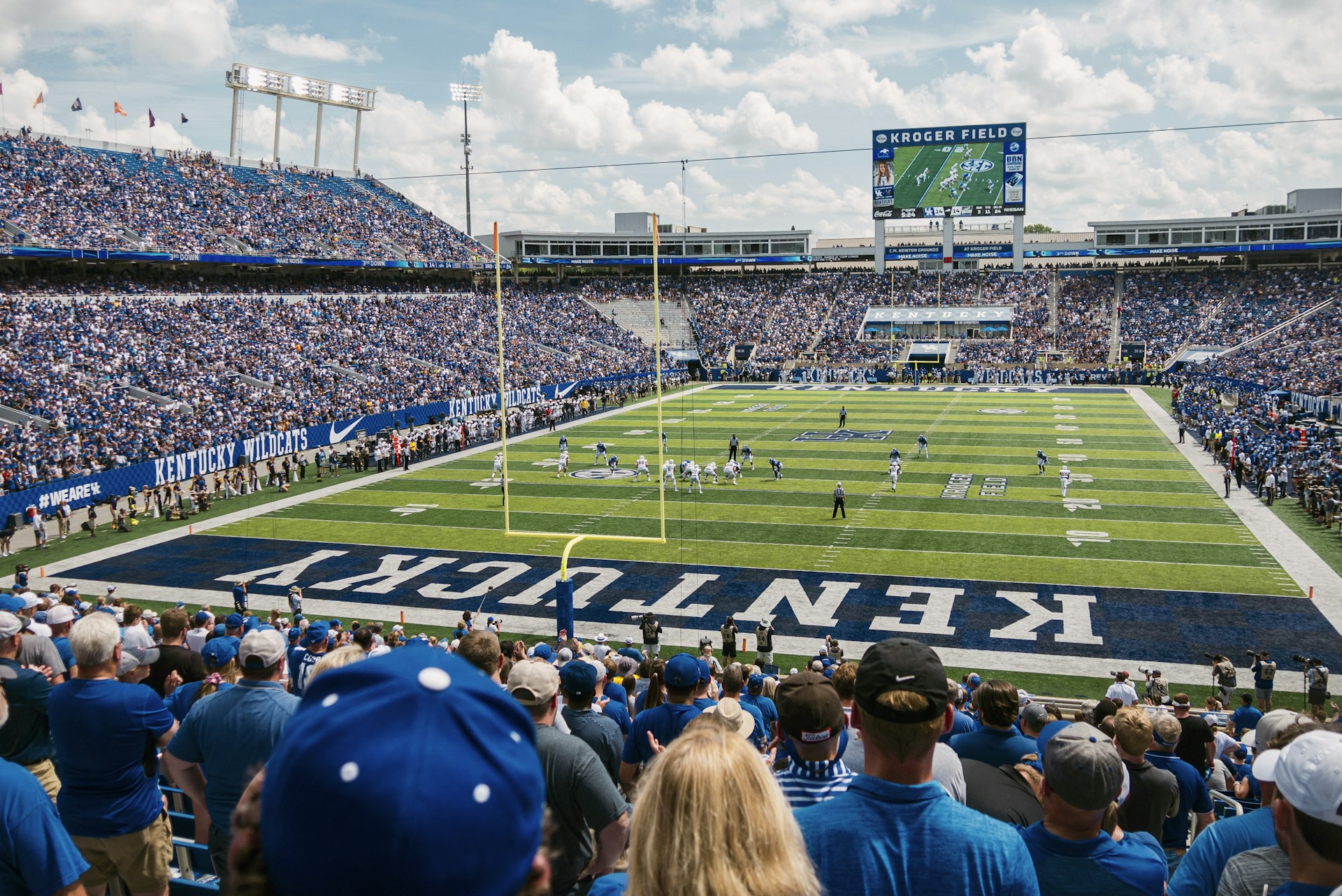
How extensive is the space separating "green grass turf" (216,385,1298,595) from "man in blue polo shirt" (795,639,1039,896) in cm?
1671

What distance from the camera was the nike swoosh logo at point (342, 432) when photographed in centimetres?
3353

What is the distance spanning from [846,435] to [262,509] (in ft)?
→ 65.5

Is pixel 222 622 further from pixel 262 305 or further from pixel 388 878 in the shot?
pixel 262 305

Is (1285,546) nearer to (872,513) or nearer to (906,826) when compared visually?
(872,513)

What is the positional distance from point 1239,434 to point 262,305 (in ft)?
123

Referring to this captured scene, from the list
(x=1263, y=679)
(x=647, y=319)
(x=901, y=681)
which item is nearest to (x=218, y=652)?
(x=901, y=681)

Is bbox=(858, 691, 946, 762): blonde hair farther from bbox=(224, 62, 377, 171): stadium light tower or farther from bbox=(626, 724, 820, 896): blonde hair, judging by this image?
bbox=(224, 62, 377, 171): stadium light tower

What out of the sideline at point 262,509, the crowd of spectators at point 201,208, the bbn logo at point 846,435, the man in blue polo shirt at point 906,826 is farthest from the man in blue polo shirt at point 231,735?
the crowd of spectators at point 201,208

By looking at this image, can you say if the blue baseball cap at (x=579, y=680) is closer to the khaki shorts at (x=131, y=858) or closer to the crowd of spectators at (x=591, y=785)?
the crowd of spectators at (x=591, y=785)

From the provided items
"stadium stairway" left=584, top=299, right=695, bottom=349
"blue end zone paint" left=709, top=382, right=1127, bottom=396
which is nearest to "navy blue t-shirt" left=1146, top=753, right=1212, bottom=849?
"blue end zone paint" left=709, top=382, right=1127, bottom=396

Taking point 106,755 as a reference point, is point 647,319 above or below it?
above

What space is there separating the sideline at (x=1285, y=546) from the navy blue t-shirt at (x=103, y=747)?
16.6 meters

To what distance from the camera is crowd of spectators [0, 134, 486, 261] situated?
39.2m

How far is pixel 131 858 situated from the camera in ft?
14.5
